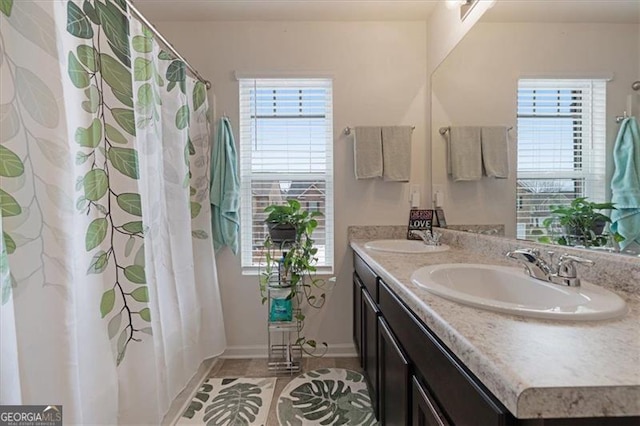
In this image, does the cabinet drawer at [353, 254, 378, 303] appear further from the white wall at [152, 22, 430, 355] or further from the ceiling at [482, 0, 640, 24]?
the ceiling at [482, 0, 640, 24]

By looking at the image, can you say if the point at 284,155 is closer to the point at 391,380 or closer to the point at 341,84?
the point at 341,84

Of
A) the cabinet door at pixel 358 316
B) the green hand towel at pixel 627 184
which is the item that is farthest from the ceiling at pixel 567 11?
the cabinet door at pixel 358 316

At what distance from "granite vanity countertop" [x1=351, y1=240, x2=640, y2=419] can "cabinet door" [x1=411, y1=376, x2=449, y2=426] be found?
0.20 m

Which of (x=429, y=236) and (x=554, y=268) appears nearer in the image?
(x=554, y=268)

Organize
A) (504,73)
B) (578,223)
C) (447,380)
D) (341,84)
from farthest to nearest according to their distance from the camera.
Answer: (341,84), (504,73), (578,223), (447,380)

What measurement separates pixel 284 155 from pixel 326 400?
1642 millimetres

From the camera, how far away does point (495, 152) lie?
134 centimetres

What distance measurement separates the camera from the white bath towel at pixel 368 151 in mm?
2004

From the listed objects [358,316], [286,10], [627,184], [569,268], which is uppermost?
[286,10]

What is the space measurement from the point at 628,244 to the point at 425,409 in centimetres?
74

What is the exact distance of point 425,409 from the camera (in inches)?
28.5

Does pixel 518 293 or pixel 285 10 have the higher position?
pixel 285 10

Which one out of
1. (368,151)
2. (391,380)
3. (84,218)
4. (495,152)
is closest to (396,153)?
(368,151)

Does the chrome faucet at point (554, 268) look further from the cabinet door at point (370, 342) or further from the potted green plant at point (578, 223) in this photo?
the cabinet door at point (370, 342)
